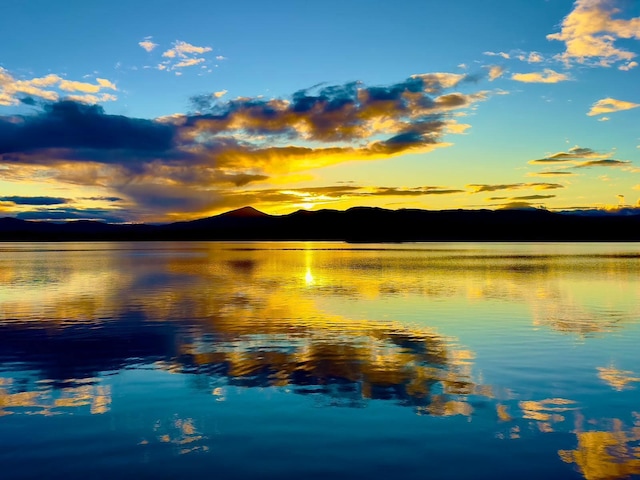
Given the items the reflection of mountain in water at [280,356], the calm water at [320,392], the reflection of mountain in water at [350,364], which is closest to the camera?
the calm water at [320,392]

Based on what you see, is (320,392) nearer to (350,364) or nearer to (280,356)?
(350,364)

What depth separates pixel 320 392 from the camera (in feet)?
54.7

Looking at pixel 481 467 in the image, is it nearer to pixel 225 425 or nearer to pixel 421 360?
pixel 225 425

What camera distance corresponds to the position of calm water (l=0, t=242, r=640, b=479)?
38.2 ft

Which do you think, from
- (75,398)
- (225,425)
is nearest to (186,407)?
(225,425)

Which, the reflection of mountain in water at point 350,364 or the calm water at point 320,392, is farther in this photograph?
the reflection of mountain in water at point 350,364

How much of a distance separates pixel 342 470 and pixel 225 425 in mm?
3709

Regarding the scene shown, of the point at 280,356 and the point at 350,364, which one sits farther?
→ the point at 280,356

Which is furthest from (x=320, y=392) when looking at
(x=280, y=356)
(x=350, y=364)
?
(x=280, y=356)

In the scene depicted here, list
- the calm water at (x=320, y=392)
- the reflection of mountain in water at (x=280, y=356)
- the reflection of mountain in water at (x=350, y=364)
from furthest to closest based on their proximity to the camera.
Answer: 1. the reflection of mountain in water at (x=280, y=356)
2. the reflection of mountain in water at (x=350, y=364)
3. the calm water at (x=320, y=392)

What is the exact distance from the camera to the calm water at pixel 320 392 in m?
11.6

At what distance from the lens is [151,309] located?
36.5 meters

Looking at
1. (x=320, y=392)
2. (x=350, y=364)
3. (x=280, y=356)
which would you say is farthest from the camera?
(x=280, y=356)

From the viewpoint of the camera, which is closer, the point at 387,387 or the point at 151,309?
the point at 387,387
